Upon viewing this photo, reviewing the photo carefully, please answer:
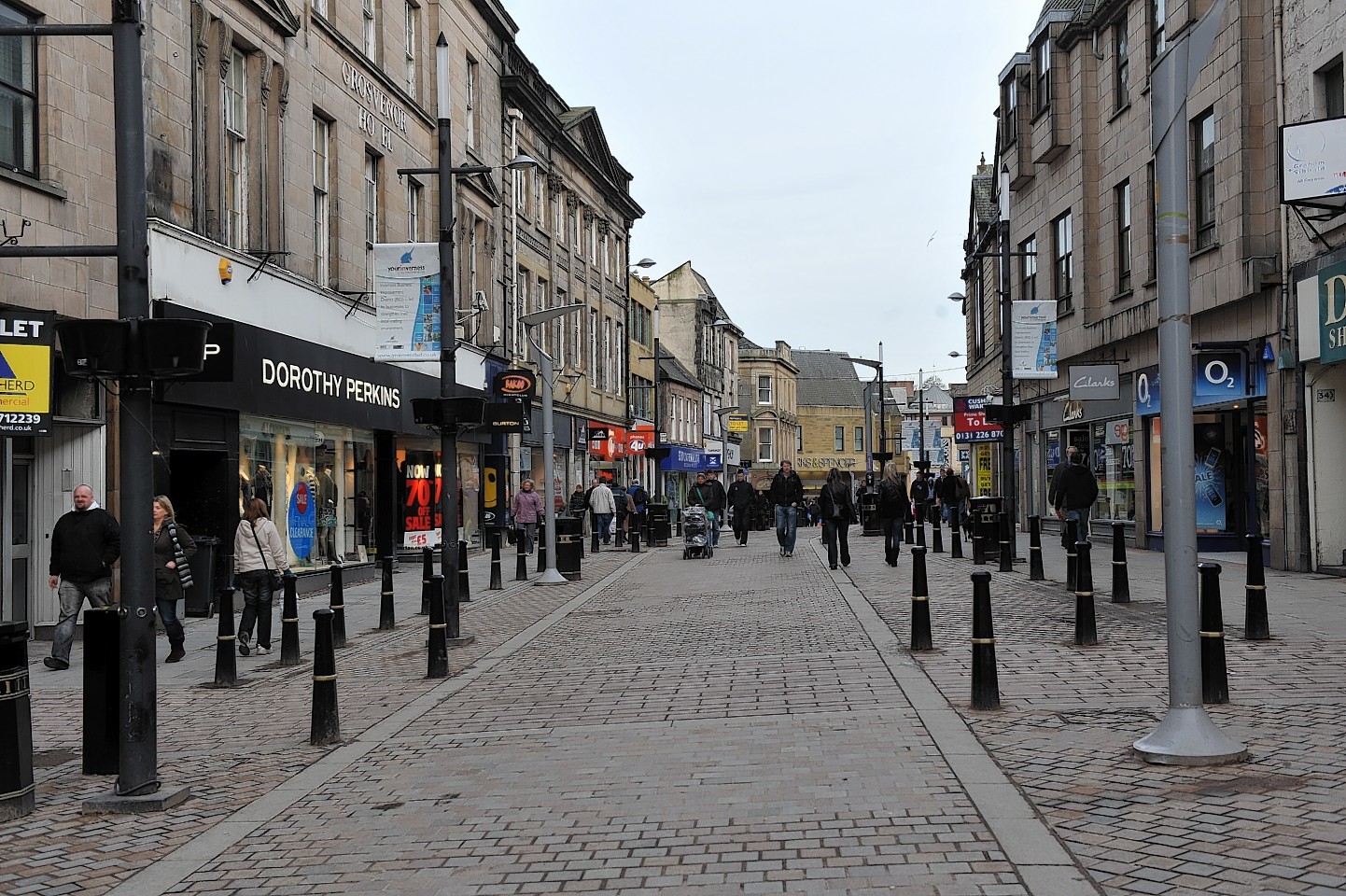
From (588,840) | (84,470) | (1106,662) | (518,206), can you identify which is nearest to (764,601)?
(1106,662)

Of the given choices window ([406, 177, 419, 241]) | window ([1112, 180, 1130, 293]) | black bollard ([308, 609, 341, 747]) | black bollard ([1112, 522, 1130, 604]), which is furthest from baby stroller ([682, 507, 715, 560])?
black bollard ([308, 609, 341, 747])

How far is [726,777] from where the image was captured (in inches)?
283

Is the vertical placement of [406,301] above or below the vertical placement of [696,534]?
above

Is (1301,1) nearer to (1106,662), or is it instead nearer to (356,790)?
(1106,662)

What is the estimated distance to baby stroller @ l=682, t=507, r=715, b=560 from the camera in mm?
27984

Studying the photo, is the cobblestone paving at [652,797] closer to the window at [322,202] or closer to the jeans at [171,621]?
the jeans at [171,621]

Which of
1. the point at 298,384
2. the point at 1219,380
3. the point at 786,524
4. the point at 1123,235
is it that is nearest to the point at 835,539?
the point at 786,524

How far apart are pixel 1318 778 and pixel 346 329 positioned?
19.1 meters

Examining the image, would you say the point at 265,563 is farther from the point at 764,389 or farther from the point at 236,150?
the point at 764,389

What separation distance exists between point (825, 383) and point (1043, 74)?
2960 inches

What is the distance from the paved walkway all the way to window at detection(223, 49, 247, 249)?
8047 millimetres

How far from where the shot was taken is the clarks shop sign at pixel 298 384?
1686 centimetres

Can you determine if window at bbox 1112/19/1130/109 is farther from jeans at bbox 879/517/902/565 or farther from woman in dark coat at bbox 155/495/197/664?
woman in dark coat at bbox 155/495/197/664

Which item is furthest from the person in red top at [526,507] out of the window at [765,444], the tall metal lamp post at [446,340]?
the window at [765,444]
